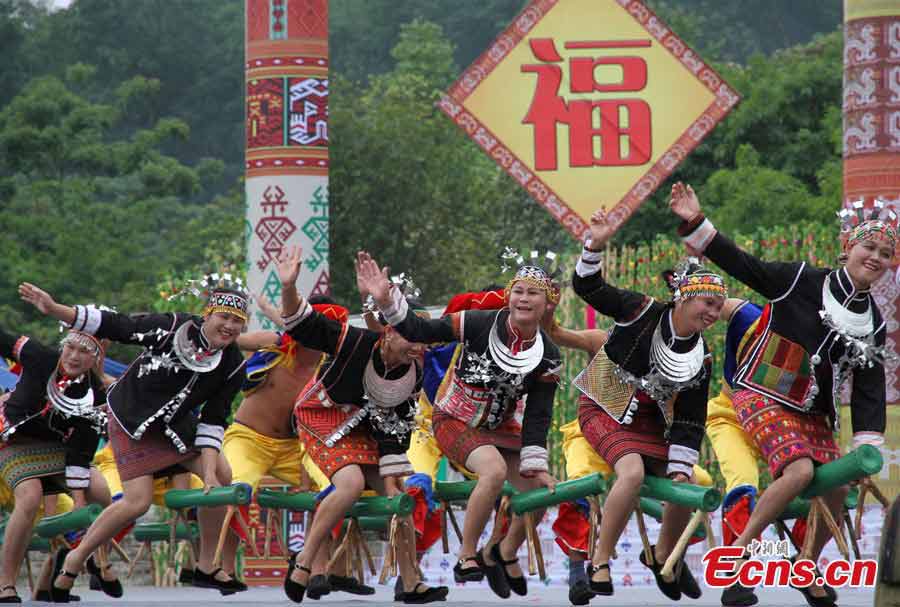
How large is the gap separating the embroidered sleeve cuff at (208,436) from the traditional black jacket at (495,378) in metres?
1.26

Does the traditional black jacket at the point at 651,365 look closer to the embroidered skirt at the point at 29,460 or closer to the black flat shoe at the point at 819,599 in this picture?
the black flat shoe at the point at 819,599

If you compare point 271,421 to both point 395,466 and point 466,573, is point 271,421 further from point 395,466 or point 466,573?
point 466,573

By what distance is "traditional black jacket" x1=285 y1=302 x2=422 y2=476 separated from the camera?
9.55m

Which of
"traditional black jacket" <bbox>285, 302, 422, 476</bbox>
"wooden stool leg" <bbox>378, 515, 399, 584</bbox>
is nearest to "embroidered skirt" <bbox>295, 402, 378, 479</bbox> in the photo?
"traditional black jacket" <bbox>285, 302, 422, 476</bbox>

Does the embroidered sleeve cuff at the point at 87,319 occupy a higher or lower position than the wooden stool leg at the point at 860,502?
higher

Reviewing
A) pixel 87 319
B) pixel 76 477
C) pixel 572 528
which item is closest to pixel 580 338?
pixel 572 528

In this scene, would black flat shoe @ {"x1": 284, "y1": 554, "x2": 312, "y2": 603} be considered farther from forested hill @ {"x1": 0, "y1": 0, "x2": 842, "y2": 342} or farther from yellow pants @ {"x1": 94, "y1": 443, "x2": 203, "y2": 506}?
forested hill @ {"x1": 0, "y1": 0, "x2": 842, "y2": 342}

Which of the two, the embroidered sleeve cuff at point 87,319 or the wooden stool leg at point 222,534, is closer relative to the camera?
the embroidered sleeve cuff at point 87,319

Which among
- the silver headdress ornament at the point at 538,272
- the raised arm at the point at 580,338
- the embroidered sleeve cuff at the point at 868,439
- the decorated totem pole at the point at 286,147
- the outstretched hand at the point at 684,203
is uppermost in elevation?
the decorated totem pole at the point at 286,147

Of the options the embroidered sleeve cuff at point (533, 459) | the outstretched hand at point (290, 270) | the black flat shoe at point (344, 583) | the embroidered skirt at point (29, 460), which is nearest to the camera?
the outstretched hand at point (290, 270)

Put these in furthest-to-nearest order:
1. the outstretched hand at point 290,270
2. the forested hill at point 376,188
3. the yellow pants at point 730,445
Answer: the forested hill at point 376,188
the yellow pants at point 730,445
the outstretched hand at point 290,270

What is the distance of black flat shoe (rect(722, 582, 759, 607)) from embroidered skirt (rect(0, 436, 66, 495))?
4.09m

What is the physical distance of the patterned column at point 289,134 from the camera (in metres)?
13.2

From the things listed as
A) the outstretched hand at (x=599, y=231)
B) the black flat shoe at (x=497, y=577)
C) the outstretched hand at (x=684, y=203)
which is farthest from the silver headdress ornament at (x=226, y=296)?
the outstretched hand at (x=684, y=203)
